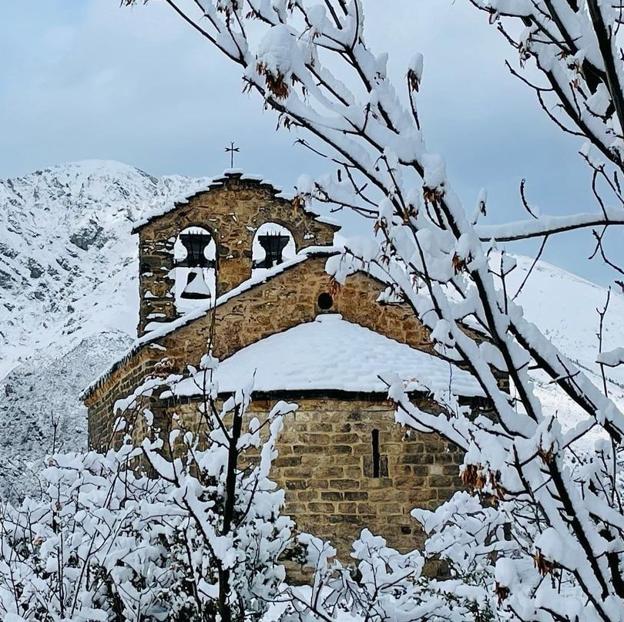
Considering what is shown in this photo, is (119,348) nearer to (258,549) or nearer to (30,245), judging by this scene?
(30,245)

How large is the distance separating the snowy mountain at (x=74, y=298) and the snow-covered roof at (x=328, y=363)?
3.58 meters

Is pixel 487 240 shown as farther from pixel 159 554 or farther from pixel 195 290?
pixel 195 290

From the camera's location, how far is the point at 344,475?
34.3ft

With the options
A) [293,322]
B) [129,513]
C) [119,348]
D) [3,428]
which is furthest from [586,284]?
[129,513]

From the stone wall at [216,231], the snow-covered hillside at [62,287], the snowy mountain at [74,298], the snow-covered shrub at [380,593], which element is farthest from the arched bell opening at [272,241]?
the snow-covered shrub at [380,593]

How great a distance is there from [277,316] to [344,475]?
89.2 inches

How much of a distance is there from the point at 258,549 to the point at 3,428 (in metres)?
17.7

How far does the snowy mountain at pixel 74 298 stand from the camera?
22453mm

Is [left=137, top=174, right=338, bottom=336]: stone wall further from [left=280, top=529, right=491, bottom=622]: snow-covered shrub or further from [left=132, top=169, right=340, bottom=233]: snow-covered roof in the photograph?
[left=280, top=529, right=491, bottom=622]: snow-covered shrub

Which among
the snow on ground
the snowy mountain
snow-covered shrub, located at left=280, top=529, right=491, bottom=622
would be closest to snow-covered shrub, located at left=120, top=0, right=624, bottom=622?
snow-covered shrub, located at left=280, top=529, right=491, bottom=622

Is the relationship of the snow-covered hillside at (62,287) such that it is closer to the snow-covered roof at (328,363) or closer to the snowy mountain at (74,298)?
the snowy mountain at (74,298)

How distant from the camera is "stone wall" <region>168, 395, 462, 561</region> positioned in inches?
410

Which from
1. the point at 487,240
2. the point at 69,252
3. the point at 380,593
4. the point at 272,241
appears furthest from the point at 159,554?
the point at 69,252

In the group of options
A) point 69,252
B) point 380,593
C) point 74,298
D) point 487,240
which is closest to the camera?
point 487,240
